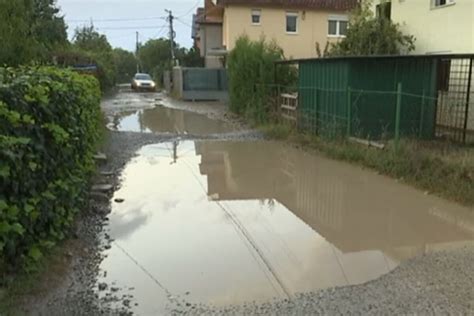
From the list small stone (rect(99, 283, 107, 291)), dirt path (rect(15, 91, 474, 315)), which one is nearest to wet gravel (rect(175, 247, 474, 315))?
dirt path (rect(15, 91, 474, 315))

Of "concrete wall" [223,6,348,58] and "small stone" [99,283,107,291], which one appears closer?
"small stone" [99,283,107,291]

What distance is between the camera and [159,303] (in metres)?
4.39

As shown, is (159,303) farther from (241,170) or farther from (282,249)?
(241,170)

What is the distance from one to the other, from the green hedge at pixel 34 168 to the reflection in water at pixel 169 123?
1091 cm

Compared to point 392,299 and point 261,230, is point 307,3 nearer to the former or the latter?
point 261,230

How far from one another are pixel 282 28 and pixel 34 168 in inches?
1091

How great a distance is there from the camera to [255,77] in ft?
62.2

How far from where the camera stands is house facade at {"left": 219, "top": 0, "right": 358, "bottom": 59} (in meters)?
29.2

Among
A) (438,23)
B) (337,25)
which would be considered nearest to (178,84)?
(337,25)

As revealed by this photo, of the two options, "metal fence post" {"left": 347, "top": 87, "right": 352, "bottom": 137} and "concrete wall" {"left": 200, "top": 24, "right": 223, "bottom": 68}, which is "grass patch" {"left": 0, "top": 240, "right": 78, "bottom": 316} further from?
"concrete wall" {"left": 200, "top": 24, "right": 223, "bottom": 68}

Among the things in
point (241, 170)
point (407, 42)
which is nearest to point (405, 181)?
point (241, 170)

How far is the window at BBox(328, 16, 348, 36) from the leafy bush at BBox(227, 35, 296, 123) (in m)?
12.7

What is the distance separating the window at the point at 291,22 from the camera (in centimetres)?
3028

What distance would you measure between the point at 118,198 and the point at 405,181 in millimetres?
5238
